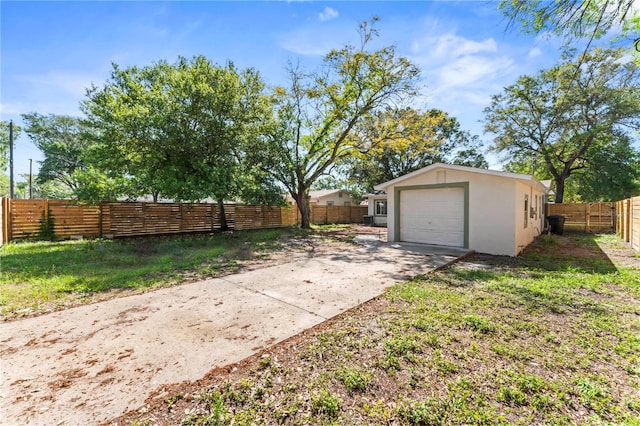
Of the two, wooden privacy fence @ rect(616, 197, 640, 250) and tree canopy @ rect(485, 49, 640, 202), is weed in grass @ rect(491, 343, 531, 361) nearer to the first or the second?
wooden privacy fence @ rect(616, 197, 640, 250)

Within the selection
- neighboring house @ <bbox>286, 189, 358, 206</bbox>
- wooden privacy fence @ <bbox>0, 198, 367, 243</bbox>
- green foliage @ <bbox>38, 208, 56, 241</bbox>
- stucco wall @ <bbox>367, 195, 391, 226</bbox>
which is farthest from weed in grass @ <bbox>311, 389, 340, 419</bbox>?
neighboring house @ <bbox>286, 189, 358, 206</bbox>

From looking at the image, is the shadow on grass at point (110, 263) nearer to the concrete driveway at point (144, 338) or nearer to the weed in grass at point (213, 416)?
the concrete driveway at point (144, 338)

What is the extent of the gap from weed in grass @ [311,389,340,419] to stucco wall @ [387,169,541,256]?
8072mm

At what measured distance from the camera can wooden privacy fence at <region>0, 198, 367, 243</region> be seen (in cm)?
963

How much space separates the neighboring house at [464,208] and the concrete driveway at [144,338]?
482 cm

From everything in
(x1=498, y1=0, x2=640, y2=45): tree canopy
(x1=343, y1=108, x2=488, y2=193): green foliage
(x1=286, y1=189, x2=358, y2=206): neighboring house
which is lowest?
(x1=286, y1=189, x2=358, y2=206): neighboring house

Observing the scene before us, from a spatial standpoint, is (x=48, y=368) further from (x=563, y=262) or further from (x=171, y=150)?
(x=563, y=262)

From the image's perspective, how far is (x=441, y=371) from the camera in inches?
97.1

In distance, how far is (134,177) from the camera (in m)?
10.9

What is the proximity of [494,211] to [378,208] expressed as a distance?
556 inches

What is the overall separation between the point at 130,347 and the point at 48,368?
0.61 meters

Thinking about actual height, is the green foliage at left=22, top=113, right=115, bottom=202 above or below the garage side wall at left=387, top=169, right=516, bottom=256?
above

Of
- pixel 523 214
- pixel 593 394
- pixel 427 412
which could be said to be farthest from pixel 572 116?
pixel 427 412

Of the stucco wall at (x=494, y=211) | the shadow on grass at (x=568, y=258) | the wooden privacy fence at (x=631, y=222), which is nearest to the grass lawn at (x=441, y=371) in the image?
the shadow on grass at (x=568, y=258)
